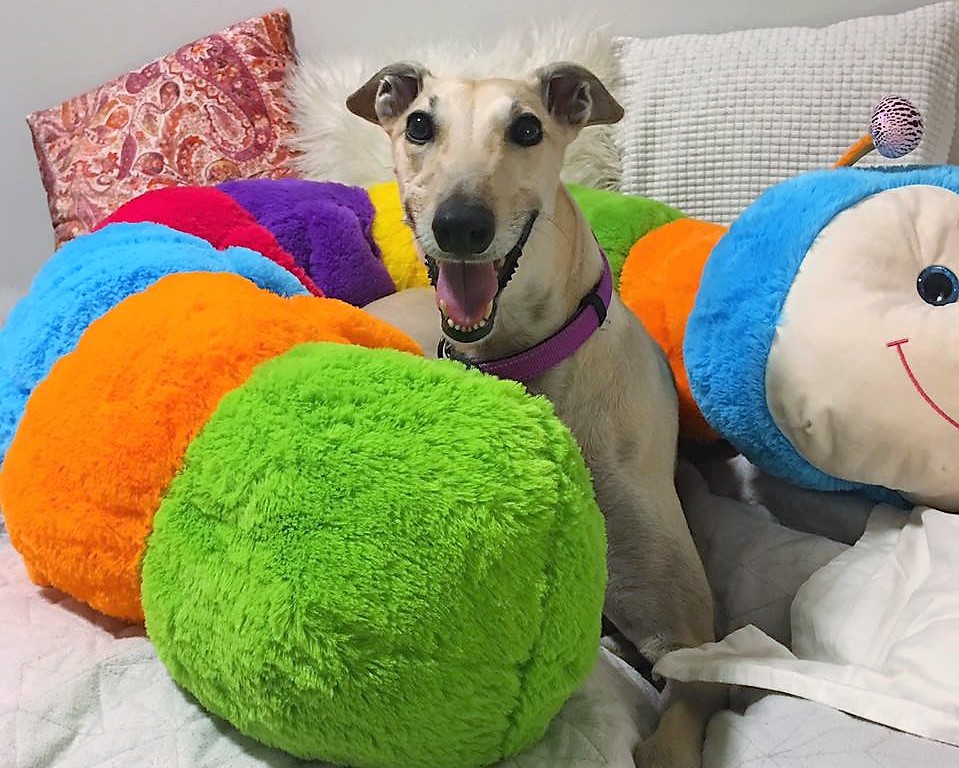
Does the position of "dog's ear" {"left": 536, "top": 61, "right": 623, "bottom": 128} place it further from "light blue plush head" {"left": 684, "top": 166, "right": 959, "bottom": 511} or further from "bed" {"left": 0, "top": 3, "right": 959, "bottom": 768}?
"bed" {"left": 0, "top": 3, "right": 959, "bottom": 768}

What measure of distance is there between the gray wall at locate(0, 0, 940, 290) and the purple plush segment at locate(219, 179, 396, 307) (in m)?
0.71

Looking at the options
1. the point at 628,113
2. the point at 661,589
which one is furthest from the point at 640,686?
the point at 628,113

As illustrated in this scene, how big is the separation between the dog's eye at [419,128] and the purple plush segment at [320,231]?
1.91 feet

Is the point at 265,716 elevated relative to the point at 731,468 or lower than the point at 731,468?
elevated

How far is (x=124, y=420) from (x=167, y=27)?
201 cm

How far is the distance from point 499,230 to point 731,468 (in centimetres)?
71

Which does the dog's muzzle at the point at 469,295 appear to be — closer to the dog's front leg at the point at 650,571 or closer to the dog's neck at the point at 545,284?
the dog's neck at the point at 545,284

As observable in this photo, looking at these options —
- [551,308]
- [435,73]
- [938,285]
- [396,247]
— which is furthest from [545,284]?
[435,73]

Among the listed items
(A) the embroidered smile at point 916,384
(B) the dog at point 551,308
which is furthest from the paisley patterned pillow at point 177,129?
(A) the embroidered smile at point 916,384

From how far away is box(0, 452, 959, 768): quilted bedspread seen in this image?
798mm

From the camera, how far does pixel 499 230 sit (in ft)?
3.81

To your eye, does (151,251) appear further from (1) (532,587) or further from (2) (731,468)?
(2) (731,468)

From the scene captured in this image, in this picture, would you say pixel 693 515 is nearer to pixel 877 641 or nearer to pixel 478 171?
pixel 877 641

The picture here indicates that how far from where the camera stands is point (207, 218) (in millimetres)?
1578
